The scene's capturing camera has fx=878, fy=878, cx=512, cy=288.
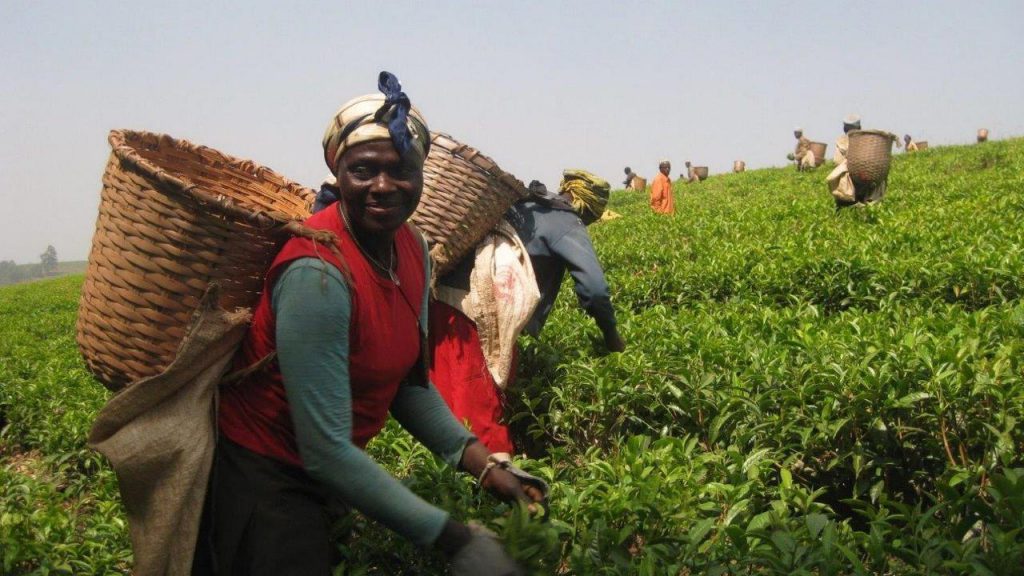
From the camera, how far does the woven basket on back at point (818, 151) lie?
901 inches

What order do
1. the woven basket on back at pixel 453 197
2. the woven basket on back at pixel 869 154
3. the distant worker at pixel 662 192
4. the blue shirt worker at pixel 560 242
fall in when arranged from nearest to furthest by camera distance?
the woven basket on back at pixel 453 197, the blue shirt worker at pixel 560 242, the woven basket on back at pixel 869 154, the distant worker at pixel 662 192

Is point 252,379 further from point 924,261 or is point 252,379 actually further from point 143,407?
point 924,261

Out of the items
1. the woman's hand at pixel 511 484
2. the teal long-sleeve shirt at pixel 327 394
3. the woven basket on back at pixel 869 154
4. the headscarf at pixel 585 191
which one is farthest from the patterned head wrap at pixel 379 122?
the woven basket on back at pixel 869 154

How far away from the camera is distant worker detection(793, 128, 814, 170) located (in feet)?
74.3

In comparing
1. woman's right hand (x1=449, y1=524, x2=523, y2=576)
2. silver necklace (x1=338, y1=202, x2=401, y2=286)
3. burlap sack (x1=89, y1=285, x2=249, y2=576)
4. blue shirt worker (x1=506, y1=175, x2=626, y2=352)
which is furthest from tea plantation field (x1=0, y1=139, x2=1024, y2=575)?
silver necklace (x1=338, y1=202, x2=401, y2=286)

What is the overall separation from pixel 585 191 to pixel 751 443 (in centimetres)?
198

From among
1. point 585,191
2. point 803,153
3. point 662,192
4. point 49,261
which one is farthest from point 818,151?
point 49,261

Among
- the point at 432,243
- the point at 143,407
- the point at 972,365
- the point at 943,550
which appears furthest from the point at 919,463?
the point at 143,407

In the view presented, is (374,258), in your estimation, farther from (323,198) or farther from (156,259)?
(323,198)

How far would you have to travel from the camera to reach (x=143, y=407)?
1.87 meters

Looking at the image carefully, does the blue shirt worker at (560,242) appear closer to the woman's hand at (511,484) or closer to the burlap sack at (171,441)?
the woman's hand at (511,484)

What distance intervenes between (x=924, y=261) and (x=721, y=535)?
429 centimetres

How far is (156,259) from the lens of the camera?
1879mm

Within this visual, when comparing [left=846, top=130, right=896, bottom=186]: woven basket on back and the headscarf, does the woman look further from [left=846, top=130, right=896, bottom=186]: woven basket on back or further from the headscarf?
[left=846, top=130, right=896, bottom=186]: woven basket on back
